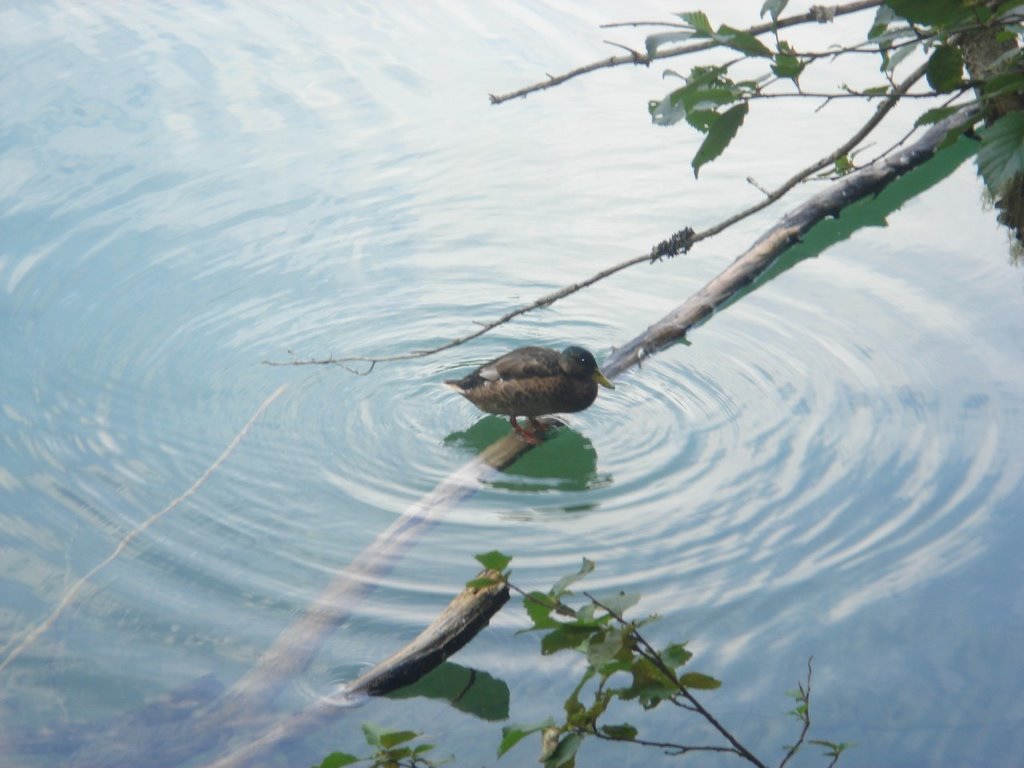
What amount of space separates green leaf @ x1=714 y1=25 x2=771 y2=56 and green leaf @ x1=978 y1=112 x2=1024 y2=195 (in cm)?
29

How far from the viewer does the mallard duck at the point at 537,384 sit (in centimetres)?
403

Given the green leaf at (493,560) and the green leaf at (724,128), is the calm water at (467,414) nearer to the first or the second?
the green leaf at (493,560)

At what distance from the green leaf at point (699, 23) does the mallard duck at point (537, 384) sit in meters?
2.41

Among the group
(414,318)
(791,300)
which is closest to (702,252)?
(791,300)

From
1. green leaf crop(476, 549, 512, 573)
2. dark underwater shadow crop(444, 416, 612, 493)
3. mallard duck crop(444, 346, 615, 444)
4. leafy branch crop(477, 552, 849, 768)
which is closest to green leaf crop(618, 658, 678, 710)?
leafy branch crop(477, 552, 849, 768)

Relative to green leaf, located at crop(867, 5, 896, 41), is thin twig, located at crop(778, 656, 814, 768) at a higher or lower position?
lower

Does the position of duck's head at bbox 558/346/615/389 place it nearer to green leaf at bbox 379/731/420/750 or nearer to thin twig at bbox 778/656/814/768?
thin twig at bbox 778/656/814/768

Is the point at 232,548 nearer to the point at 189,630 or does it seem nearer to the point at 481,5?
the point at 189,630

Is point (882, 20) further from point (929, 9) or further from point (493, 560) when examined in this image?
point (493, 560)

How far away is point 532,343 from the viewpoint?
4762 mm

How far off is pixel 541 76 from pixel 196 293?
2865 mm

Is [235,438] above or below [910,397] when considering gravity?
below

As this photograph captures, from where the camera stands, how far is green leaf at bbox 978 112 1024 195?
58.5 inches

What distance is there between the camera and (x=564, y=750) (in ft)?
5.51
